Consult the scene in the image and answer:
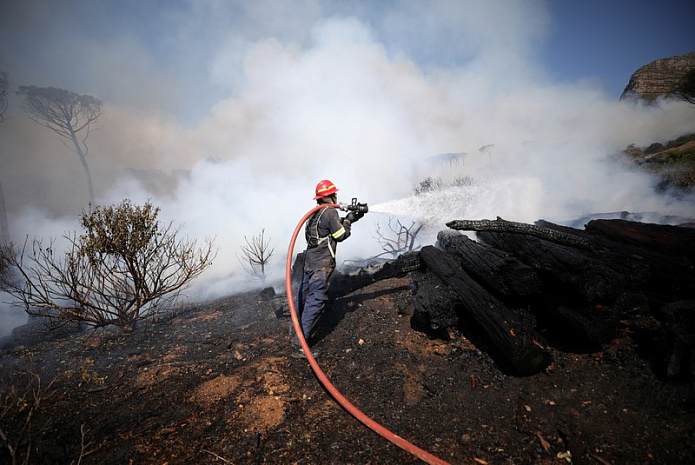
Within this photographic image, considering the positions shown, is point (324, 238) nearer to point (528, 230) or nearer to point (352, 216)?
point (352, 216)

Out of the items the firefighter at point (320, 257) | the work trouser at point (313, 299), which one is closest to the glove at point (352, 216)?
the firefighter at point (320, 257)

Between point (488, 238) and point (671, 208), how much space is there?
11538 millimetres

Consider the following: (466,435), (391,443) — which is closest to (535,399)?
(466,435)

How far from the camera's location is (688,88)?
23.3 metres

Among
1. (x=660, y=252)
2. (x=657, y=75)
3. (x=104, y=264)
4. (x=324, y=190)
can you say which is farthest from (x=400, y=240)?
(x=657, y=75)

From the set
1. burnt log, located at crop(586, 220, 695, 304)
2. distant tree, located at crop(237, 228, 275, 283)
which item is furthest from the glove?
distant tree, located at crop(237, 228, 275, 283)

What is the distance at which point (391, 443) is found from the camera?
112 inches

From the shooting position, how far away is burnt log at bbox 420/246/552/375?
3.37m

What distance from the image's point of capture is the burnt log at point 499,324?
133 inches

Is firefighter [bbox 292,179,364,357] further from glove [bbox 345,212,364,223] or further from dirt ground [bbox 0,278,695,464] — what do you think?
dirt ground [bbox 0,278,695,464]

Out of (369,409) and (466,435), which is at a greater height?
(369,409)

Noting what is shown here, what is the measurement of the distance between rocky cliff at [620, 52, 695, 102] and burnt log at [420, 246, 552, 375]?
46.0 m

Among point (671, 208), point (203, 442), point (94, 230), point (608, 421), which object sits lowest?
point (608, 421)

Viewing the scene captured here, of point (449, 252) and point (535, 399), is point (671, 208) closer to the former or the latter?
point (449, 252)
